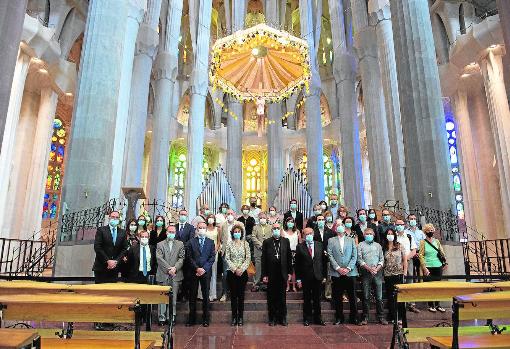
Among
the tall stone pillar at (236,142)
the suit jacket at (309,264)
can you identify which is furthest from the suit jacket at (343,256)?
the tall stone pillar at (236,142)

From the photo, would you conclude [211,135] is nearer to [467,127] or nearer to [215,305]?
[467,127]

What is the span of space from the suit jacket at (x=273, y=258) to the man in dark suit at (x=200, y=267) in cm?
79


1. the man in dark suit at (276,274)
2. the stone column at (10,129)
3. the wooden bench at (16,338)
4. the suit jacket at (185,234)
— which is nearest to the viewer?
the wooden bench at (16,338)

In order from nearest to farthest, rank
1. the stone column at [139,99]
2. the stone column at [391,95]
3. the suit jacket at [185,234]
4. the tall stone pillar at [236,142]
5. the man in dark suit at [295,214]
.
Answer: the suit jacket at [185,234] → the man in dark suit at [295,214] → the stone column at [391,95] → the stone column at [139,99] → the tall stone pillar at [236,142]

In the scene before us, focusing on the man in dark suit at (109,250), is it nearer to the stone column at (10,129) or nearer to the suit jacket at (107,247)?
the suit jacket at (107,247)

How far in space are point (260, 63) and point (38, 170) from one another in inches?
372

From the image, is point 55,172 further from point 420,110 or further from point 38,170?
point 420,110

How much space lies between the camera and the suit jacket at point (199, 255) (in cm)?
567

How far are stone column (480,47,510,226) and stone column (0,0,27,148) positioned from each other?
1363cm

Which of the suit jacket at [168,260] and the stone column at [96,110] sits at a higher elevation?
the stone column at [96,110]

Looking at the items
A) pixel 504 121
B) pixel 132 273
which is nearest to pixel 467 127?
pixel 504 121

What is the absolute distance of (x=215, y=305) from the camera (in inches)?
244

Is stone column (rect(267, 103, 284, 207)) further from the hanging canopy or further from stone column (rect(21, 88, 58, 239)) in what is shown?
stone column (rect(21, 88, 58, 239))

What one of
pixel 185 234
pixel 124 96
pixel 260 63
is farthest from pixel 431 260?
pixel 124 96
